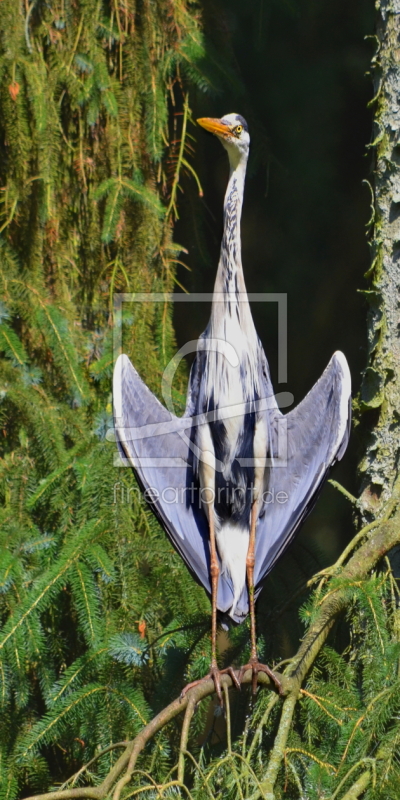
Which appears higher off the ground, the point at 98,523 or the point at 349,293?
the point at 349,293

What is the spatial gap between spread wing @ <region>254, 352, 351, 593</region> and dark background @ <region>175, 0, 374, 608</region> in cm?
86

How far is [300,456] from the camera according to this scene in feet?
9.06

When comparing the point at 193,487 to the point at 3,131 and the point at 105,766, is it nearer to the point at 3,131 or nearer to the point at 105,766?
the point at 105,766

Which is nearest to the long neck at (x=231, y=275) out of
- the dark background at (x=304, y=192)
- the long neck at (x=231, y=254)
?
the long neck at (x=231, y=254)

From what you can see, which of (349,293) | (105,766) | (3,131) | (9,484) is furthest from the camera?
(349,293)

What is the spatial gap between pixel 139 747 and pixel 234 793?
234 millimetres

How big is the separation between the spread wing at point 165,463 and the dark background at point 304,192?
94 cm

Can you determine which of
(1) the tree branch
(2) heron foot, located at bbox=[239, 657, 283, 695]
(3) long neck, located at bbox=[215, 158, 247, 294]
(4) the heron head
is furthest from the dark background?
(2) heron foot, located at bbox=[239, 657, 283, 695]

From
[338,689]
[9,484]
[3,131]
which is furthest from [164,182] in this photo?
[338,689]

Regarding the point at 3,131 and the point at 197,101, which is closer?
the point at 3,131

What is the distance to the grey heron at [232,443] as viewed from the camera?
8.59ft

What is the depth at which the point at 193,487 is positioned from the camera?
2.78 meters

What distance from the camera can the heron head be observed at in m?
2.78

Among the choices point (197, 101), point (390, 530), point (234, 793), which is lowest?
point (234, 793)
